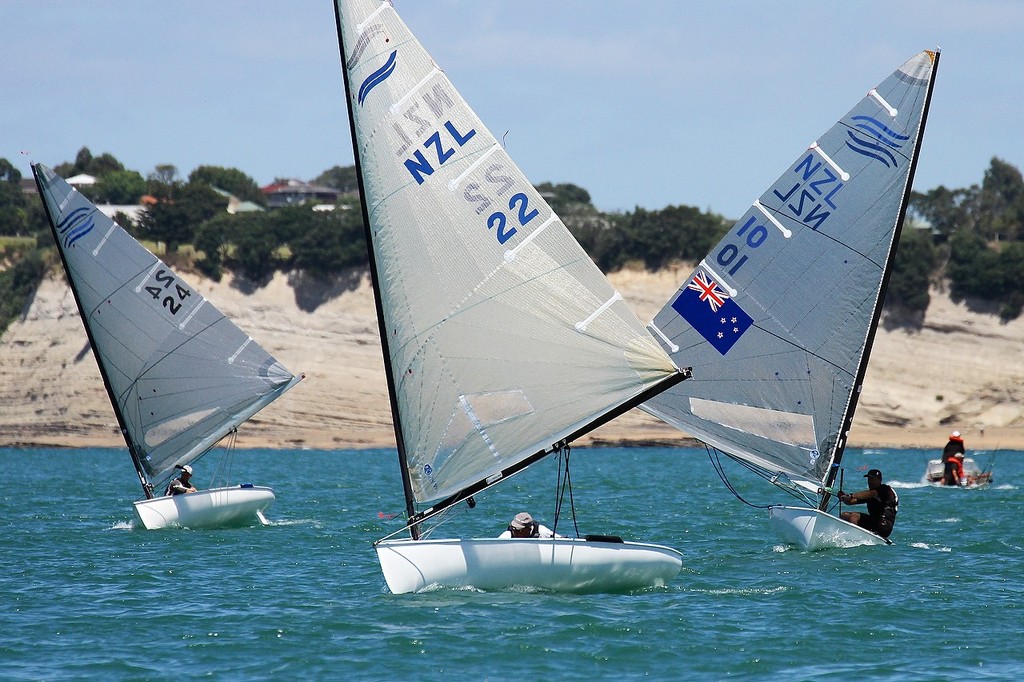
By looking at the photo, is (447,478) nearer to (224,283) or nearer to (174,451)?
(174,451)

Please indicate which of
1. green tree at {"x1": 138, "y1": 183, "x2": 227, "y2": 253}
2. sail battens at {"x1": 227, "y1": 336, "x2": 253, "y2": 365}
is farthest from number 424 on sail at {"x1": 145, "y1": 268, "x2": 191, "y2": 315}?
green tree at {"x1": 138, "y1": 183, "x2": 227, "y2": 253}

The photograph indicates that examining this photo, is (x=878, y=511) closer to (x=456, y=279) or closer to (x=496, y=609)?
(x=496, y=609)

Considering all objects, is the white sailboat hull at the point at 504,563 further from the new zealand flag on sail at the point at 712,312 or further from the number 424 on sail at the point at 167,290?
the number 424 on sail at the point at 167,290

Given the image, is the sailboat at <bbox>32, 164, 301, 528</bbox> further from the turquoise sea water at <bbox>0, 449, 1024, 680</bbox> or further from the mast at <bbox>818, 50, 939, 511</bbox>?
the mast at <bbox>818, 50, 939, 511</bbox>

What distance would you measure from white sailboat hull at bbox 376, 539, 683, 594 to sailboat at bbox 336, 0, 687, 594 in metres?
0.02

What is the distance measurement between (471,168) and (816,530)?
7979 millimetres

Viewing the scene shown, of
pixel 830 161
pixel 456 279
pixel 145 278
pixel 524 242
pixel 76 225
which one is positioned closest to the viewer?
pixel 524 242

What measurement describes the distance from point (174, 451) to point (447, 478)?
40.0 ft

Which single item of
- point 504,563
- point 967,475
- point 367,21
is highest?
point 367,21

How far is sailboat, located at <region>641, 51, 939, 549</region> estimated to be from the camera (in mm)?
20891

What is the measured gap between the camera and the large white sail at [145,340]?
2628 cm

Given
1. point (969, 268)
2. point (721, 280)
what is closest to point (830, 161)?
point (721, 280)

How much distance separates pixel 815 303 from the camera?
2109 centimetres

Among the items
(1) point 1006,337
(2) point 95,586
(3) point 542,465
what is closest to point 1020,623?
(2) point 95,586
